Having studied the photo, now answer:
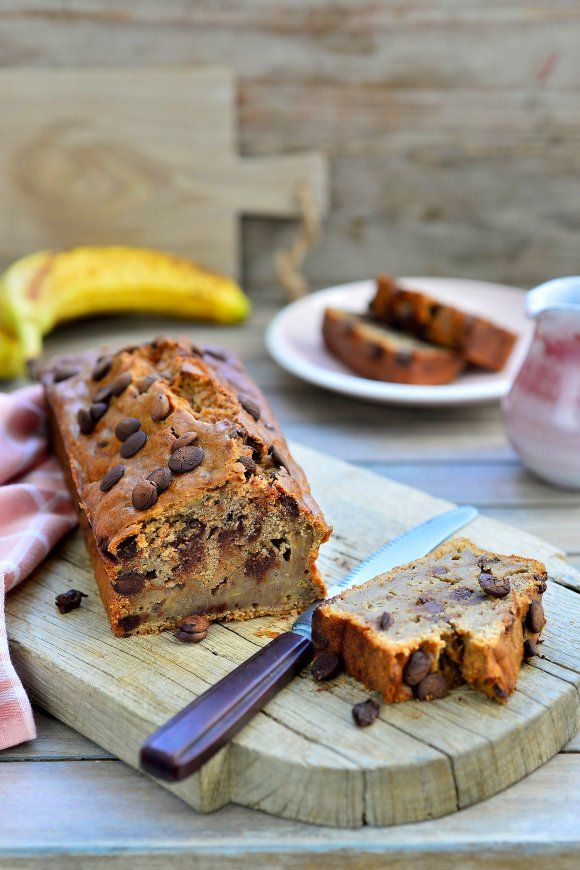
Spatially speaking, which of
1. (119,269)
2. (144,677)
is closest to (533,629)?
(144,677)

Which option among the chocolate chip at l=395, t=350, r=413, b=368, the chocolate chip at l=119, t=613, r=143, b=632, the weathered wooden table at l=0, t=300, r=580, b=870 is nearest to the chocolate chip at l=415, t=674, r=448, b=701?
the weathered wooden table at l=0, t=300, r=580, b=870

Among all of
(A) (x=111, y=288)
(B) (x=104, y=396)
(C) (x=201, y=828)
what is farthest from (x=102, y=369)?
(A) (x=111, y=288)

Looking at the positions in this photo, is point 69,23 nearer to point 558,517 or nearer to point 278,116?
point 278,116

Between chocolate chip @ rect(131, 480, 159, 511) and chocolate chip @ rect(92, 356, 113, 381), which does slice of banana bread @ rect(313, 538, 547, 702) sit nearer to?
chocolate chip @ rect(131, 480, 159, 511)

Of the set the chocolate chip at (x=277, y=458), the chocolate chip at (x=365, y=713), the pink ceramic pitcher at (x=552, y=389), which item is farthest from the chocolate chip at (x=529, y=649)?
the pink ceramic pitcher at (x=552, y=389)

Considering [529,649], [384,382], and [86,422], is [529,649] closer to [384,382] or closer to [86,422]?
[86,422]
